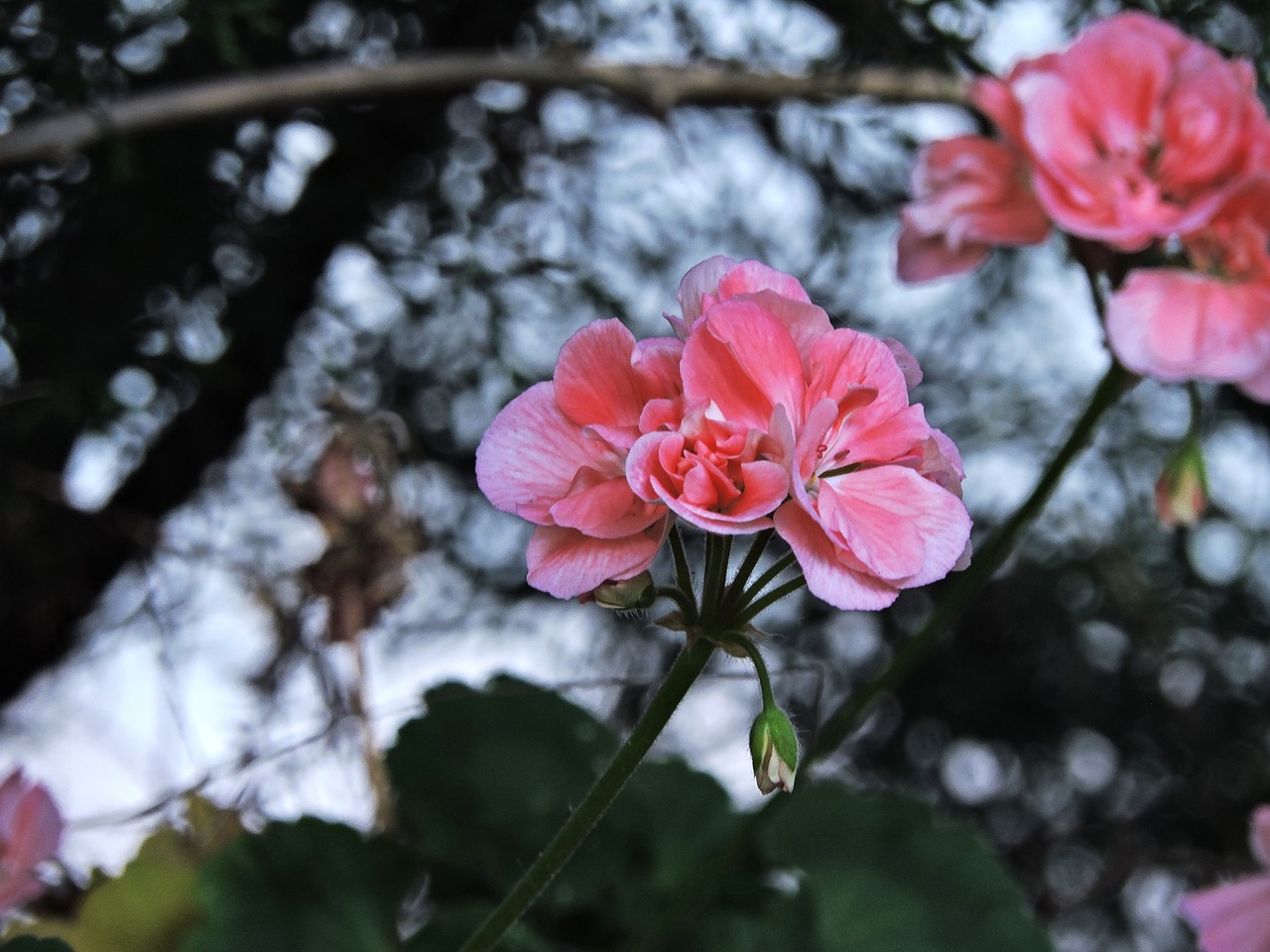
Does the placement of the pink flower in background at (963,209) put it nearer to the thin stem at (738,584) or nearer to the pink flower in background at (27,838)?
the thin stem at (738,584)

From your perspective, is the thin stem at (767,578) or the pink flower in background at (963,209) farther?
the pink flower in background at (963,209)

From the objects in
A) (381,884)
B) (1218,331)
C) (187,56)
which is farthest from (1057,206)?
(187,56)

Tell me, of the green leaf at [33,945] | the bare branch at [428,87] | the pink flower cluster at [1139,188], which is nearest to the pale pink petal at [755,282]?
the pink flower cluster at [1139,188]

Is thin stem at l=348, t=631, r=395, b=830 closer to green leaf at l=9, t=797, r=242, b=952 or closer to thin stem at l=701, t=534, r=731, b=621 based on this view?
green leaf at l=9, t=797, r=242, b=952

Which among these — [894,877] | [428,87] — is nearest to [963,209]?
[894,877]

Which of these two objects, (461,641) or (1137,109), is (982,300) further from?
(1137,109)

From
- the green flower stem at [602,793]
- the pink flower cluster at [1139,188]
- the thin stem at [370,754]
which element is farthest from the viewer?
the thin stem at [370,754]
